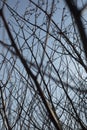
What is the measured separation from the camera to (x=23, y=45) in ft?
8.79

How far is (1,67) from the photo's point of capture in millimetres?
2883

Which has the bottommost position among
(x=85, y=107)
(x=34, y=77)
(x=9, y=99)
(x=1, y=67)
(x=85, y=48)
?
(x=85, y=48)

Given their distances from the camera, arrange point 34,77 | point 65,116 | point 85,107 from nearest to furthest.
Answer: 1. point 34,77
2. point 85,107
3. point 65,116

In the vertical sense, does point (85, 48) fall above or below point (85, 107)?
below

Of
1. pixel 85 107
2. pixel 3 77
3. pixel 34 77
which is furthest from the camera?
pixel 85 107

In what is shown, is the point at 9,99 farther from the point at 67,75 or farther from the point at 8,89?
the point at 67,75

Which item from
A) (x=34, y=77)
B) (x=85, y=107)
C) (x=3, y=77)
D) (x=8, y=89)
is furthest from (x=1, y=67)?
(x=34, y=77)

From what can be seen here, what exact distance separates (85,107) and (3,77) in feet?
4.12

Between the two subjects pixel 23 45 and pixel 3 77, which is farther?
pixel 3 77

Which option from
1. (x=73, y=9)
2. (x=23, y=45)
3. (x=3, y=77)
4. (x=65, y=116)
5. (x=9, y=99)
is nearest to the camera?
(x=73, y=9)

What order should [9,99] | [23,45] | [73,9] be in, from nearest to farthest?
1. [73,9]
2. [23,45]
3. [9,99]

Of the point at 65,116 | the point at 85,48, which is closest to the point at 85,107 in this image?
the point at 65,116

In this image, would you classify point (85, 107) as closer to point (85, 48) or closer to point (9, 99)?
point (9, 99)

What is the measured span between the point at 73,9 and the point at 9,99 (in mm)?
2468
